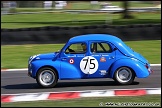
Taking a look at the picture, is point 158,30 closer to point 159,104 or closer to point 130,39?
point 130,39

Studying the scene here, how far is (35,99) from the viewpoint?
9328 millimetres

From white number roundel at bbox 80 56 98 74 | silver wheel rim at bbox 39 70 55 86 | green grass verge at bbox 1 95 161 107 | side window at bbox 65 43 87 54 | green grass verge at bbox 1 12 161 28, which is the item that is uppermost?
green grass verge at bbox 1 12 161 28

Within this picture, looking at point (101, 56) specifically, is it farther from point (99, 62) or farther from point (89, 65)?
point (89, 65)

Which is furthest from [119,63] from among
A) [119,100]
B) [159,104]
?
[159,104]

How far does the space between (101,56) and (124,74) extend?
77cm

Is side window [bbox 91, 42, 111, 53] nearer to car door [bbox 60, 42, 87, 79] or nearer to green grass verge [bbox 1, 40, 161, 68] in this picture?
car door [bbox 60, 42, 87, 79]

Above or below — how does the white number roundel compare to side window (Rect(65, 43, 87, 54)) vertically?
below

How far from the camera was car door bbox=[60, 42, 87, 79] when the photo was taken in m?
10.7

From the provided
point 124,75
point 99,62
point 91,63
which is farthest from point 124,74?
point 91,63

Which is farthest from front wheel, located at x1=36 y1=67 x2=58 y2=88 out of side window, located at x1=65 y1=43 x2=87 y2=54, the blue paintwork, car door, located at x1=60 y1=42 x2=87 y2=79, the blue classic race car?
side window, located at x1=65 y1=43 x2=87 y2=54

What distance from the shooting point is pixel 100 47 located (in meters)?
10.8

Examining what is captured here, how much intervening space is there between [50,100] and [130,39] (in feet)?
36.0

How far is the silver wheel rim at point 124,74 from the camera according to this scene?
34.8 ft

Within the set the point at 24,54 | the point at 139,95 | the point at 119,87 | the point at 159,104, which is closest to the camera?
the point at 159,104
